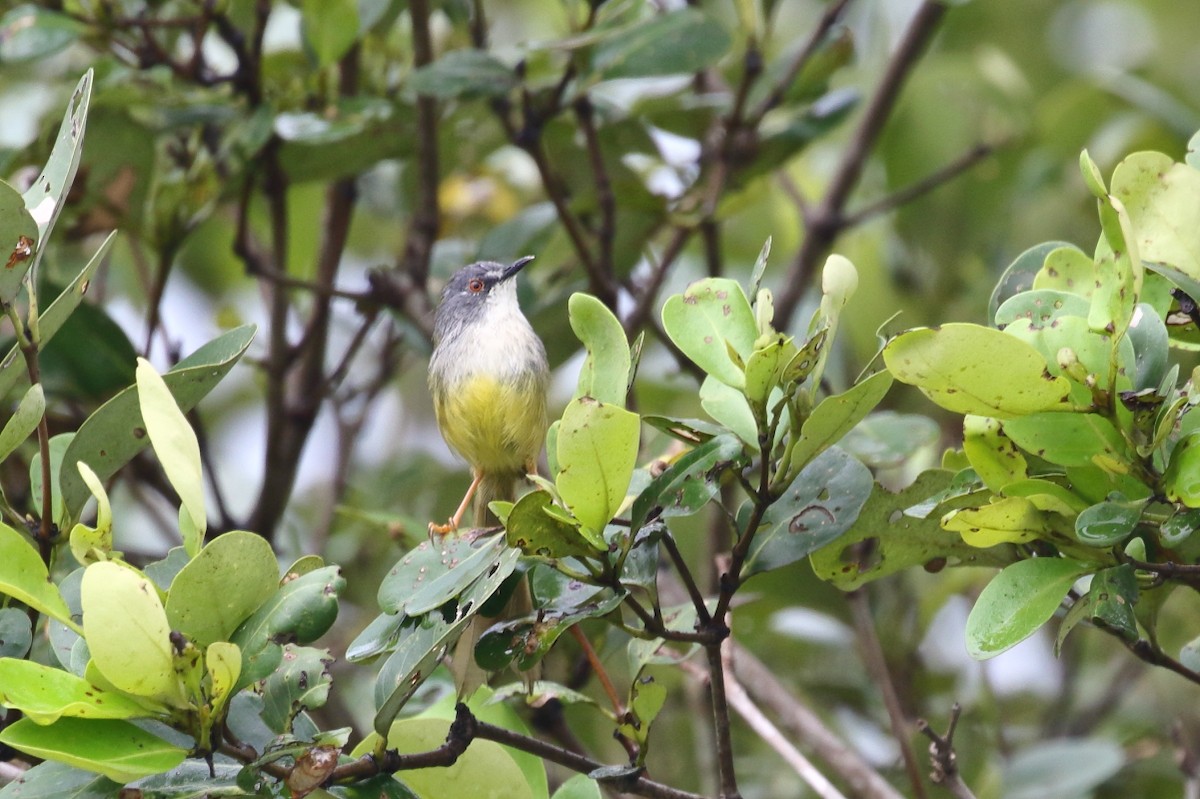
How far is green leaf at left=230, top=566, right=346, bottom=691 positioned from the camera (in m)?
1.85

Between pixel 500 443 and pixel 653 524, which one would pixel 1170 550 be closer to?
pixel 653 524

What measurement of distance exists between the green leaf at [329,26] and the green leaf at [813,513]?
2.13m

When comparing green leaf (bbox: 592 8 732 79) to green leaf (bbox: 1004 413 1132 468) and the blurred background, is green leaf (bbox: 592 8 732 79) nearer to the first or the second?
the blurred background

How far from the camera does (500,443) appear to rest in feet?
11.4

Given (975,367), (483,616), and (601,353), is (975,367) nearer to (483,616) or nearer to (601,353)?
(601,353)

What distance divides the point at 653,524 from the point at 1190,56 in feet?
19.7

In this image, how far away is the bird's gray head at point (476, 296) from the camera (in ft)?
12.6

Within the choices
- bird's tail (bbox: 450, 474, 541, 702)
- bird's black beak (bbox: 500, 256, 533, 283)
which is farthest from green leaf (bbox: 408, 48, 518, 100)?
bird's tail (bbox: 450, 474, 541, 702)

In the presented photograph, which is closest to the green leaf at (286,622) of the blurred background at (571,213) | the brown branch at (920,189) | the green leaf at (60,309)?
the green leaf at (60,309)

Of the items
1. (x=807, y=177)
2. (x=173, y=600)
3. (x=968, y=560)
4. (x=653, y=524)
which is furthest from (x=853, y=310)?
(x=173, y=600)

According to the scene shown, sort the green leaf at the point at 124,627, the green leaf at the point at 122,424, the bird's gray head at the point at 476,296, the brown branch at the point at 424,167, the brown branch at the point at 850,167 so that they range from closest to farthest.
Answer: the green leaf at the point at 124,627 < the green leaf at the point at 122,424 < the brown branch at the point at 424,167 < the bird's gray head at the point at 476,296 < the brown branch at the point at 850,167

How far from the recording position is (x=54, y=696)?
5.67 feet

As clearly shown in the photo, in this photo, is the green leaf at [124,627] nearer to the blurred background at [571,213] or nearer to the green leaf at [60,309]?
the green leaf at [60,309]

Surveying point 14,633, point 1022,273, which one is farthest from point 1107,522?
point 14,633
